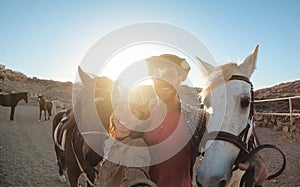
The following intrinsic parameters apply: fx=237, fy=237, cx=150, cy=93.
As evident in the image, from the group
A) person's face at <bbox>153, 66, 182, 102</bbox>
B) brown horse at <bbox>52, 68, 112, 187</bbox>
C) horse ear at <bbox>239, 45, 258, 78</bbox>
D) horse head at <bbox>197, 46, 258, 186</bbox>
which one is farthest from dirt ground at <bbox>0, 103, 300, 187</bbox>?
person's face at <bbox>153, 66, 182, 102</bbox>

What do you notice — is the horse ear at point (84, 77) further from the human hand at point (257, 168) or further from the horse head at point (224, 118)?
the human hand at point (257, 168)

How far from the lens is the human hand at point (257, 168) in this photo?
177 centimetres

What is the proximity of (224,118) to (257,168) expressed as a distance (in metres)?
0.44

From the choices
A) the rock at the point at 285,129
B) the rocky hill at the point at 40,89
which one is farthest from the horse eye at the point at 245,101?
the rocky hill at the point at 40,89

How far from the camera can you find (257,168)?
1.79 m

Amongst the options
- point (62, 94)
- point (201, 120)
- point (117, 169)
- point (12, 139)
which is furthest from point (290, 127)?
point (62, 94)

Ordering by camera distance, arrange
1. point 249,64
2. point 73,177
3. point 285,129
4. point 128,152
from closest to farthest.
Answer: point 128,152, point 249,64, point 73,177, point 285,129

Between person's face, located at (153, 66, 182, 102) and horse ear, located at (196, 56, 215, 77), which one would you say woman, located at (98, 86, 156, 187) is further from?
horse ear, located at (196, 56, 215, 77)

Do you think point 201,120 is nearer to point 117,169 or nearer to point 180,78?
point 180,78

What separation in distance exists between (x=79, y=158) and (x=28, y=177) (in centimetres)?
310

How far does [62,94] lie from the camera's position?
34.3 meters

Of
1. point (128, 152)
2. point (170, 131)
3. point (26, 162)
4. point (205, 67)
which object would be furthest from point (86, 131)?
point (26, 162)

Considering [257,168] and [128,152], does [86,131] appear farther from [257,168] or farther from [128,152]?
[257,168]

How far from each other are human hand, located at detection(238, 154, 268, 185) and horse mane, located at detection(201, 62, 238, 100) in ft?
2.20
